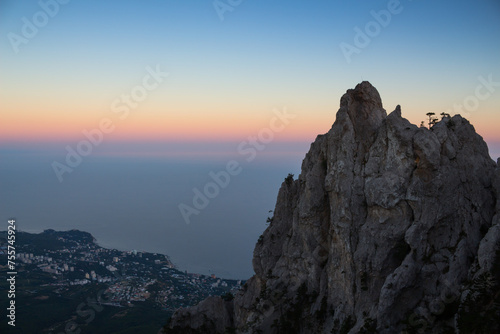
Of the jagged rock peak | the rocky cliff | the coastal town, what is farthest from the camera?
the coastal town

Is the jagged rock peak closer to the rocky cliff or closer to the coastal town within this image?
the rocky cliff

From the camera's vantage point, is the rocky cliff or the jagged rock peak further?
the jagged rock peak

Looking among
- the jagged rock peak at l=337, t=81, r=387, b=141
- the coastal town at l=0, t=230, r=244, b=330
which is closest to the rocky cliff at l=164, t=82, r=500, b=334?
the jagged rock peak at l=337, t=81, r=387, b=141

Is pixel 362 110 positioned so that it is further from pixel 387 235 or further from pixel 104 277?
pixel 104 277

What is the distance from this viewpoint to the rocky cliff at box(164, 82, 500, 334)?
23.5m

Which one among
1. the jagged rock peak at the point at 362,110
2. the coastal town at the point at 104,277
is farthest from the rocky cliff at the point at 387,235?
the coastal town at the point at 104,277

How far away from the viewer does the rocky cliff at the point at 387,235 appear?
2347cm

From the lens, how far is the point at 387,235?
27.3 meters

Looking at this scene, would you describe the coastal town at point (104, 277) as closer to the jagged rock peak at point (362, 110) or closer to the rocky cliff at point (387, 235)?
the rocky cliff at point (387, 235)

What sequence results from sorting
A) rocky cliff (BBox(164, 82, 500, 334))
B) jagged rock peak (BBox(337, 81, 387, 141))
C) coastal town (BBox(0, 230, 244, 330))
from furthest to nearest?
coastal town (BBox(0, 230, 244, 330))
jagged rock peak (BBox(337, 81, 387, 141))
rocky cliff (BBox(164, 82, 500, 334))

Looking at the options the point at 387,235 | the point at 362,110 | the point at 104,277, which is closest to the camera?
the point at 387,235

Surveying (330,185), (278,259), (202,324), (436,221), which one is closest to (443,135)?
(436,221)

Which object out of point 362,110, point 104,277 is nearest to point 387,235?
point 362,110

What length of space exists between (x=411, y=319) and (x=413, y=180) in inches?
359
